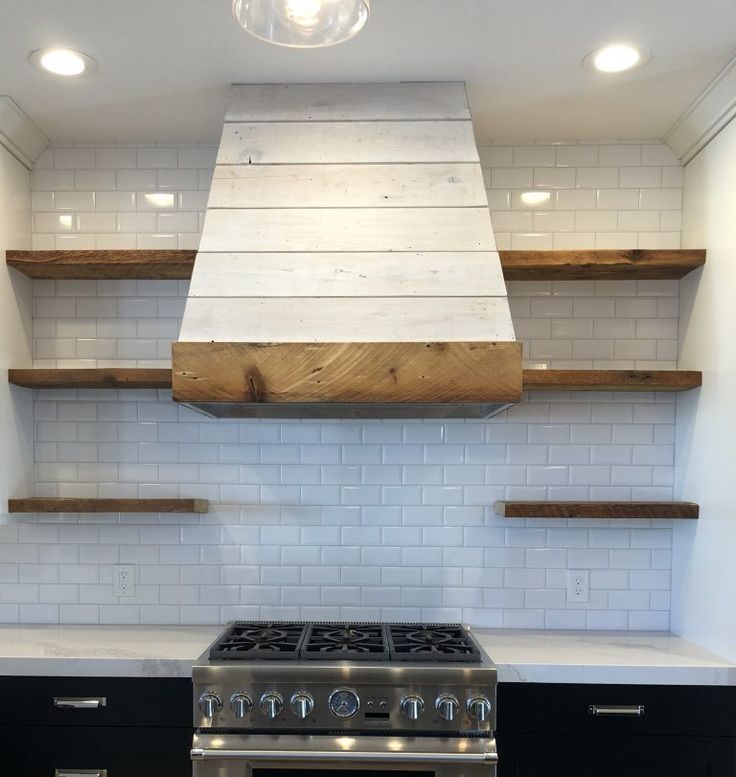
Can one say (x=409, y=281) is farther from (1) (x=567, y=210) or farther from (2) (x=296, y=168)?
(1) (x=567, y=210)

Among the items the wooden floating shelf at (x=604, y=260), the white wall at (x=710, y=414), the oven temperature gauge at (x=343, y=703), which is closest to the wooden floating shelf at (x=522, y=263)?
the wooden floating shelf at (x=604, y=260)

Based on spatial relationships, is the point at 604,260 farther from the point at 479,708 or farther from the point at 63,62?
the point at 63,62

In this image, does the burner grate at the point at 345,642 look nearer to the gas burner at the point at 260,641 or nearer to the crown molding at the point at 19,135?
the gas burner at the point at 260,641

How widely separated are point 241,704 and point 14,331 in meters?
1.55

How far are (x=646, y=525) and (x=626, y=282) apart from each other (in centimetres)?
92

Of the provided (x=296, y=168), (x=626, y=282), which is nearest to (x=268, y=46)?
(x=296, y=168)

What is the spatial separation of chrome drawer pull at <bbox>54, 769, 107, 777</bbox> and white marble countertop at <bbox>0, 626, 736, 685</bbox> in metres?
0.29

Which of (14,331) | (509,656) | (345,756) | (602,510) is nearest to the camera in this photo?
(345,756)

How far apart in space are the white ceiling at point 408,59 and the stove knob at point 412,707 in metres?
1.88

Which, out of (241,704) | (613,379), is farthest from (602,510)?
(241,704)

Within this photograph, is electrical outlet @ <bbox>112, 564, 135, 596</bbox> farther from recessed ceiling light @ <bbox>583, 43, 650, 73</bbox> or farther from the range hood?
recessed ceiling light @ <bbox>583, 43, 650, 73</bbox>

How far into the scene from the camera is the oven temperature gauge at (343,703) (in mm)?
2090

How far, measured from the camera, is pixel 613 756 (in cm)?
216

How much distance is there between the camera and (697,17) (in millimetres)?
1866
